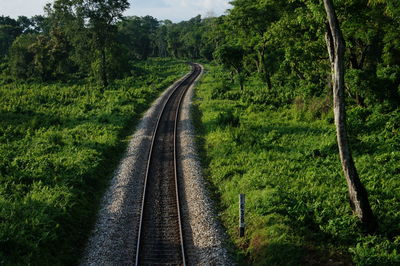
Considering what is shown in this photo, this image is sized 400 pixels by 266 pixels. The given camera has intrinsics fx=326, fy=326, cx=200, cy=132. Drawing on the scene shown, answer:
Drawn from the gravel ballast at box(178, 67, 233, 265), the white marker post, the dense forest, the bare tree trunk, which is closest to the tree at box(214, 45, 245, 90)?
the dense forest

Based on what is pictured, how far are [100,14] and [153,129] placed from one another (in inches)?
1276

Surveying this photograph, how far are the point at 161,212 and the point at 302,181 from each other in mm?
6696

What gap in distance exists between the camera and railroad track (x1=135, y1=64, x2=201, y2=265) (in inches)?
446

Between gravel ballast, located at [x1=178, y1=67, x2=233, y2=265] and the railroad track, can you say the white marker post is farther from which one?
the railroad track

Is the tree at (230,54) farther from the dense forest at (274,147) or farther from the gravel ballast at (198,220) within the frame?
the gravel ballast at (198,220)

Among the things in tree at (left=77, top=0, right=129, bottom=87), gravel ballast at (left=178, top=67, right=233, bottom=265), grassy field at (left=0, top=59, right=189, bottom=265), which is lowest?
gravel ballast at (left=178, top=67, right=233, bottom=265)

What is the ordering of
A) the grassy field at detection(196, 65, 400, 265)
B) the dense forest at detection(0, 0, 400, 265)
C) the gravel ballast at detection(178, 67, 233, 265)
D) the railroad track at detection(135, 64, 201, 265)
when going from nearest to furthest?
the grassy field at detection(196, 65, 400, 265), the dense forest at detection(0, 0, 400, 265), the gravel ballast at detection(178, 67, 233, 265), the railroad track at detection(135, 64, 201, 265)

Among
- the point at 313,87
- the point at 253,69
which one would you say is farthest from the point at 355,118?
the point at 253,69

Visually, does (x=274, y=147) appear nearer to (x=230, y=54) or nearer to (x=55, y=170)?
(x=55, y=170)

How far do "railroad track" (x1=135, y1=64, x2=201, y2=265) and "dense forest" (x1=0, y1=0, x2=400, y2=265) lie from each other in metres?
2.05

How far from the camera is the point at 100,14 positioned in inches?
2018

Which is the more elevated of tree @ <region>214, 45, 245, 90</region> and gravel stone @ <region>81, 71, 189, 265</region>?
tree @ <region>214, 45, 245, 90</region>

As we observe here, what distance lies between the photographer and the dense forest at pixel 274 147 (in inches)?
433

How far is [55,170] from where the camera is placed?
17.7 m
